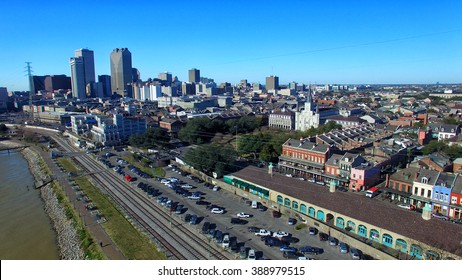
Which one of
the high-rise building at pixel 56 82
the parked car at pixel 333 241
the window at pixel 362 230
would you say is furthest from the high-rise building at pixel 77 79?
the window at pixel 362 230

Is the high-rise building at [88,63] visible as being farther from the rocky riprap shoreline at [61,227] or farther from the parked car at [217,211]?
the parked car at [217,211]

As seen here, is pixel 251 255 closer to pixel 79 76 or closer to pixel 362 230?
pixel 362 230

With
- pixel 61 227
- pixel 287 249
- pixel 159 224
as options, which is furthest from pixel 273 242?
pixel 61 227

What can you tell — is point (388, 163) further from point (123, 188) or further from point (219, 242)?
point (123, 188)

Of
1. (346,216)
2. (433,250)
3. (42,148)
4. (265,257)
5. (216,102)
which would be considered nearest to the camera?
(433,250)

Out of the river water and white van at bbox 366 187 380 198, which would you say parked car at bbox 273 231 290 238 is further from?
the river water

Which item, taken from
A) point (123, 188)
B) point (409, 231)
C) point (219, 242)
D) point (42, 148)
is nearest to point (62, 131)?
point (42, 148)

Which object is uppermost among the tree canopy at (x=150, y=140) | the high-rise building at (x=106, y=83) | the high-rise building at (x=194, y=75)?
the high-rise building at (x=194, y=75)

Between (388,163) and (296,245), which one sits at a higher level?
(388,163)
